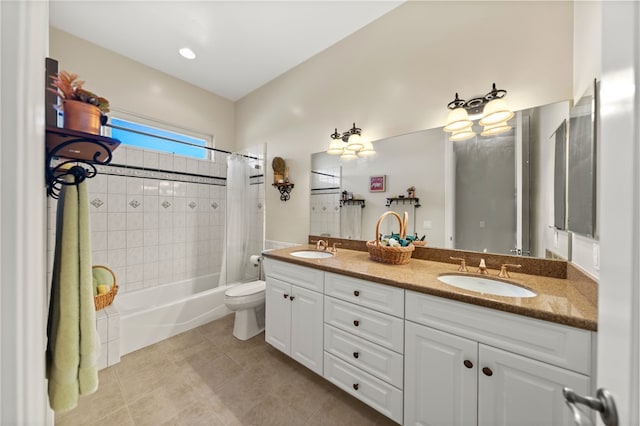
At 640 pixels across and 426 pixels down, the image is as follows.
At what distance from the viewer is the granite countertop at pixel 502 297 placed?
88 centimetres

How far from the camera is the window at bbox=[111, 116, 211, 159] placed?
98.7 inches

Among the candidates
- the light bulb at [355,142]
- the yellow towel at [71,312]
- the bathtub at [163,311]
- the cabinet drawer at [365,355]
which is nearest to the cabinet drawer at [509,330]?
the cabinet drawer at [365,355]

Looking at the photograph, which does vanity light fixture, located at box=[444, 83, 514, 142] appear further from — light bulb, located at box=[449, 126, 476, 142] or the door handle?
the door handle

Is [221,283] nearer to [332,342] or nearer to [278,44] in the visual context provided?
[332,342]

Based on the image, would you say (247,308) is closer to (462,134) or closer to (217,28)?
(462,134)

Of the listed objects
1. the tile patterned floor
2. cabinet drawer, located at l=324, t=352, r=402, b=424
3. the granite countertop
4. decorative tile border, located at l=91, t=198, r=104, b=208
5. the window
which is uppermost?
the window

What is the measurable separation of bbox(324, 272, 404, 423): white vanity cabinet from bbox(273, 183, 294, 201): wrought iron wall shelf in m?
1.43

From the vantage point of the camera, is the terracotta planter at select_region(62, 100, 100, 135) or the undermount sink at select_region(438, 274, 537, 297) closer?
the terracotta planter at select_region(62, 100, 100, 135)

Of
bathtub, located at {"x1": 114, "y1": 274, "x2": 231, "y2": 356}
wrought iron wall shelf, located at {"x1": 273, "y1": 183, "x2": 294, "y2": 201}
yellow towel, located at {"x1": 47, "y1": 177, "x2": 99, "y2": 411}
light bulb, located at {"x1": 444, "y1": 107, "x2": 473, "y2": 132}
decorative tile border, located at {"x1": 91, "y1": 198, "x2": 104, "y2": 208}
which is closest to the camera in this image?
yellow towel, located at {"x1": 47, "y1": 177, "x2": 99, "y2": 411}

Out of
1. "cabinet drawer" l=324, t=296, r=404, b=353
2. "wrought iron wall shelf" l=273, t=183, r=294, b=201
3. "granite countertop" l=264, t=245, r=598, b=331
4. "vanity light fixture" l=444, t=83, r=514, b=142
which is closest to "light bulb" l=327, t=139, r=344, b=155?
"wrought iron wall shelf" l=273, t=183, r=294, b=201

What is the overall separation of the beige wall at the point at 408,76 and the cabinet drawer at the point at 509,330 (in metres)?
1.26

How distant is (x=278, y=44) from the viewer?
2.34 m

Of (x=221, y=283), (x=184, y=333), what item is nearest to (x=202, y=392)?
(x=184, y=333)

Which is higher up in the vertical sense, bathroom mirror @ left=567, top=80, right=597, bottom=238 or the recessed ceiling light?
the recessed ceiling light
